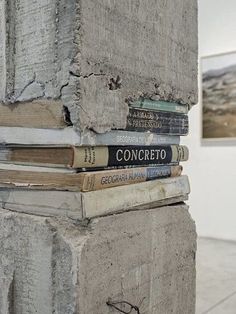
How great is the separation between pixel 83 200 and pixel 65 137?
14 centimetres

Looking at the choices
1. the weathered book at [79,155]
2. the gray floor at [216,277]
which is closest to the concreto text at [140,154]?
the weathered book at [79,155]

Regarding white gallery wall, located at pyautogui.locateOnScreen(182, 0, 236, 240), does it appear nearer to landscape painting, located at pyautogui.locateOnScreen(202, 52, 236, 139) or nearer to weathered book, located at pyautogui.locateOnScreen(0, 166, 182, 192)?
landscape painting, located at pyautogui.locateOnScreen(202, 52, 236, 139)

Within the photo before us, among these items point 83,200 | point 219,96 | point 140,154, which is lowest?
point 83,200

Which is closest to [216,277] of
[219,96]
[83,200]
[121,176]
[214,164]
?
[214,164]

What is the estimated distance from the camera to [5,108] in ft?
3.08

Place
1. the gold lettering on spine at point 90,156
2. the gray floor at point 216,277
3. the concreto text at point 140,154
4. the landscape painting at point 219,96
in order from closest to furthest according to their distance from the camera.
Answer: the gold lettering on spine at point 90,156, the concreto text at point 140,154, the gray floor at point 216,277, the landscape painting at point 219,96

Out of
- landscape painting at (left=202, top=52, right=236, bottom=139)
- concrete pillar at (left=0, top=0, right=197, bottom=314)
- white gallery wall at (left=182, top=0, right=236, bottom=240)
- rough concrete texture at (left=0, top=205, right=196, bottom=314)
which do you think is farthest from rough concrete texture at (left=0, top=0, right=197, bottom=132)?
white gallery wall at (left=182, top=0, right=236, bottom=240)

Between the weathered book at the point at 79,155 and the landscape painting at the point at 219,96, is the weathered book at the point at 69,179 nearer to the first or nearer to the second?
the weathered book at the point at 79,155

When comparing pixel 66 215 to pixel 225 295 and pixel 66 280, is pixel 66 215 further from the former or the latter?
pixel 225 295

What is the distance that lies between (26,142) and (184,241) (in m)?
0.58

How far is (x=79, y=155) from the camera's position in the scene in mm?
832

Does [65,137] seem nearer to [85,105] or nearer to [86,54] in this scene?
[85,105]

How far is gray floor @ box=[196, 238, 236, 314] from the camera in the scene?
203 cm

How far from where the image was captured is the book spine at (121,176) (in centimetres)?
85
